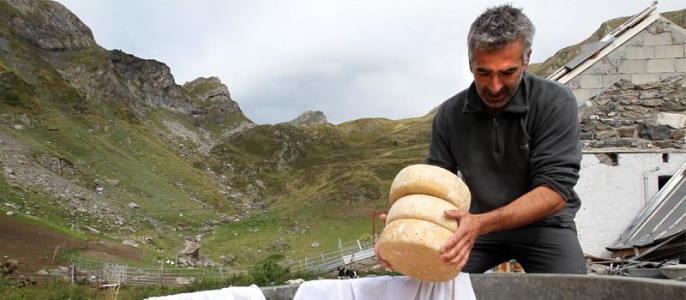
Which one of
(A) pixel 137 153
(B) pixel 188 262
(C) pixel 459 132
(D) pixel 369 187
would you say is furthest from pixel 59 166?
(C) pixel 459 132

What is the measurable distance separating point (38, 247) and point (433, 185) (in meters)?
24.5

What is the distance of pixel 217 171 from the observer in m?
65.5

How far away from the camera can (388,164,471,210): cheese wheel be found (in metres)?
2.98

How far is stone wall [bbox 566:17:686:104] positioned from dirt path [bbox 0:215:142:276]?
18.5 metres

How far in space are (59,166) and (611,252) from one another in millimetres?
38788

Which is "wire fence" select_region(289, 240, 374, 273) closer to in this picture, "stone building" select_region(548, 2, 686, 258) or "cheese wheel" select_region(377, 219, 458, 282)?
"stone building" select_region(548, 2, 686, 258)

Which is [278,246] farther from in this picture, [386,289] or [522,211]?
[522,211]

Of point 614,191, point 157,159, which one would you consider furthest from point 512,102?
point 157,159

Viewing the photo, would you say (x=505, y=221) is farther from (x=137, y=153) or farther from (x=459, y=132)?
(x=137, y=153)

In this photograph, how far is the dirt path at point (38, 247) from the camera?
20859mm

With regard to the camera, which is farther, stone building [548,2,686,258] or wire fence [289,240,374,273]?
wire fence [289,240,374,273]

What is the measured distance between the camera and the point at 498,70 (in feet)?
10.0

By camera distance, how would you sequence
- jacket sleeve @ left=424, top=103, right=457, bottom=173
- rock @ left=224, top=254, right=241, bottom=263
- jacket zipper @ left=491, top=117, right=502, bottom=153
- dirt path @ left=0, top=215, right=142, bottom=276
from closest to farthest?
jacket zipper @ left=491, top=117, right=502, bottom=153 < jacket sleeve @ left=424, top=103, right=457, bottom=173 < dirt path @ left=0, top=215, right=142, bottom=276 < rock @ left=224, top=254, right=241, bottom=263

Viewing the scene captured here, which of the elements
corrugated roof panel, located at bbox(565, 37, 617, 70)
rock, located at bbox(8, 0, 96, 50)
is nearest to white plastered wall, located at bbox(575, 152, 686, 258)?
corrugated roof panel, located at bbox(565, 37, 617, 70)
